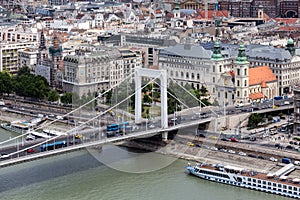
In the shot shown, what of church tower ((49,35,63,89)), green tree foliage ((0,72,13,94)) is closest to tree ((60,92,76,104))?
church tower ((49,35,63,89))

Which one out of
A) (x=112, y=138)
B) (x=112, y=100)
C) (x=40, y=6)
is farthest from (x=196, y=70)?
(x=40, y=6)

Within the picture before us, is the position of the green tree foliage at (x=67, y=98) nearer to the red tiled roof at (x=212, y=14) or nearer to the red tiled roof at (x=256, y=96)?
the red tiled roof at (x=256, y=96)

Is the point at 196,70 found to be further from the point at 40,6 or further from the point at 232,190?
the point at 40,6

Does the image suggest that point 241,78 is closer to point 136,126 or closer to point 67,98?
point 136,126

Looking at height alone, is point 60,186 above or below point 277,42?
below

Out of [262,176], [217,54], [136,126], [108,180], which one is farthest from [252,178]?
[217,54]

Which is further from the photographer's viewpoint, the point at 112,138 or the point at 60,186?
the point at 112,138

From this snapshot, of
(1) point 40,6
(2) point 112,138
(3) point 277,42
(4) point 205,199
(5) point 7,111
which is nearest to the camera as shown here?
(4) point 205,199
